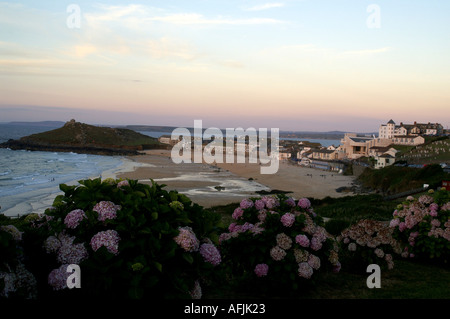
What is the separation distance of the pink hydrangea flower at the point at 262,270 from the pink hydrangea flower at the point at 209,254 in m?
1.81

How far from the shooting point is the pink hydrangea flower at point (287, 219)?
252 inches

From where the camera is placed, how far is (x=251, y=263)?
20.8 feet

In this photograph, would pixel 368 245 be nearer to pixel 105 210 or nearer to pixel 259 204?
pixel 259 204

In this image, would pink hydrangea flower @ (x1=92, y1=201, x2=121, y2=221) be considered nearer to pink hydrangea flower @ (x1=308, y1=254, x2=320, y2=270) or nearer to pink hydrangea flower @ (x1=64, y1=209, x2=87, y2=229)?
pink hydrangea flower @ (x1=64, y1=209, x2=87, y2=229)

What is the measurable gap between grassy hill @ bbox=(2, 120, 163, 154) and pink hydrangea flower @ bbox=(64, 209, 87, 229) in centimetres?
10987

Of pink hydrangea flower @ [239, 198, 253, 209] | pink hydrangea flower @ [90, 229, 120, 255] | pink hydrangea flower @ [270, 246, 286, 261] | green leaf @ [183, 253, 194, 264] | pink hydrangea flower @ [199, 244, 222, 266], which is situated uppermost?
pink hydrangea flower @ [90, 229, 120, 255]

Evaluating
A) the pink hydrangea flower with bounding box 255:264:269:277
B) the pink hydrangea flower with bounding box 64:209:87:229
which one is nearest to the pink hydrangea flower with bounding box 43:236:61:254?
the pink hydrangea flower with bounding box 64:209:87:229

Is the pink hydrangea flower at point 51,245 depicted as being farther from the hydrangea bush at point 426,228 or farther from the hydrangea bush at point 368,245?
the hydrangea bush at point 426,228

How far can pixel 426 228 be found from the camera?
9.12 metres

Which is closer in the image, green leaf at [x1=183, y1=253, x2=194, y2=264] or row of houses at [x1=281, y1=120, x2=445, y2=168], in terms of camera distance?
green leaf at [x1=183, y1=253, x2=194, y2=264]

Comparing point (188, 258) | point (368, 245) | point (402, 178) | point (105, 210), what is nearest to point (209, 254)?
point (188, 258)

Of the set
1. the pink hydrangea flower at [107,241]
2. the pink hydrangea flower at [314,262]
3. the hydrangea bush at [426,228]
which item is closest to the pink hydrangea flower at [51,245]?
the pink hydrangea flower at [107,241]

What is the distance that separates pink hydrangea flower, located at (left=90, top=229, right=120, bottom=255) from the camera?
13.5 ft

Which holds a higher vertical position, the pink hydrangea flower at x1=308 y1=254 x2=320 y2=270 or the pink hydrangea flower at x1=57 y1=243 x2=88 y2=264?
the pink hydrangea flower at x1=57 y1=243 x2=88 y2=264
